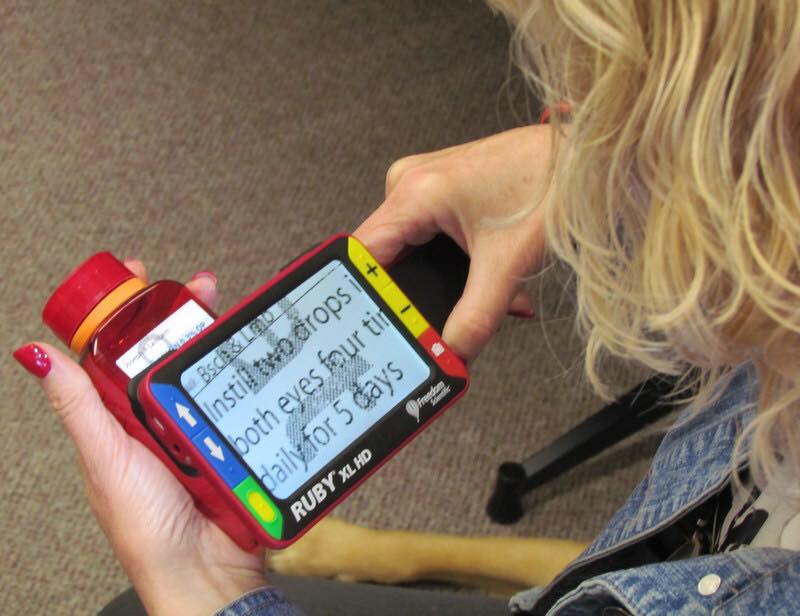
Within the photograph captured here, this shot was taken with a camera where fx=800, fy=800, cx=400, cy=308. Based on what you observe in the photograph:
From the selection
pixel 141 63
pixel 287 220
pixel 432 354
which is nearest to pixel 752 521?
pixel 432 354

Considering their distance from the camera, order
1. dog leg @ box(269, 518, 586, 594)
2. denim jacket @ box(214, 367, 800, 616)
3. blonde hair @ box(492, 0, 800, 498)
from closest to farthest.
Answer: blonde hair @ box(492, 0, 800, 498) → denim jacket @ box(214, 367, 800, 616) → dog leg @ box(269, 518, 586, 594)

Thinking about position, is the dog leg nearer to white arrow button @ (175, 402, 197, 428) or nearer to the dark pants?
the dark pants

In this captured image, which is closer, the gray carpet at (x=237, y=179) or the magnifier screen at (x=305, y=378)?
the magnifier screen at (x=305, y=378)

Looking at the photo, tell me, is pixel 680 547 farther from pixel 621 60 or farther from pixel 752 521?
pixel 621 60

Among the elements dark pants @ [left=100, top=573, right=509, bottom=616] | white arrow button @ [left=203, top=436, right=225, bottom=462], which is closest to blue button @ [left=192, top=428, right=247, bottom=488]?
white arrow button @ [left=203, top=436, right=225, bottom=462]

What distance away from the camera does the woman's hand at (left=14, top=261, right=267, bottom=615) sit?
0.51 metres

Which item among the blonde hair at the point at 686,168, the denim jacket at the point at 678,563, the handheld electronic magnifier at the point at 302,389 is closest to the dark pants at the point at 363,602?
the denim jacket at the point at 678,563

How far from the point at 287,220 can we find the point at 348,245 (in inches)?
22.7

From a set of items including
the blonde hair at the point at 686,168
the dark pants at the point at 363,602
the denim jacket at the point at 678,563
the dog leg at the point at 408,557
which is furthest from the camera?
the dog leg at the point at 408,557

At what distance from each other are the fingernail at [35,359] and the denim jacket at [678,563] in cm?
19

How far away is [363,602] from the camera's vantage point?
625 millimetres

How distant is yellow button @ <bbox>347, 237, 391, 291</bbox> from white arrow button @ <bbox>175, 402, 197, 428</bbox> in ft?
0.43

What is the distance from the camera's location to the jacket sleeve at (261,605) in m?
0.51

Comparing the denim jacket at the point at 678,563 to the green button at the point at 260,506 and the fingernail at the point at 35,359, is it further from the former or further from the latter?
the fingernail at the point at 35,359
